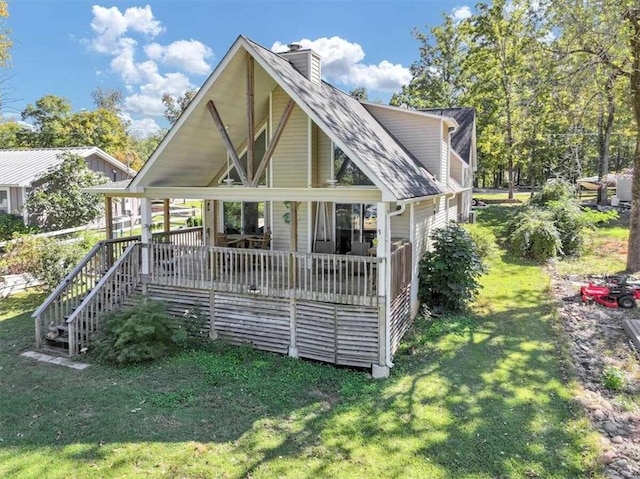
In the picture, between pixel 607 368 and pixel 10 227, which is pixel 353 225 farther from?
pixel 10 227

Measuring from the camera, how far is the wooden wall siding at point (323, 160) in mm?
11922

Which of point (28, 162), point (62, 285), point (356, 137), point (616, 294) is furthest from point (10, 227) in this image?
point (616, 294)

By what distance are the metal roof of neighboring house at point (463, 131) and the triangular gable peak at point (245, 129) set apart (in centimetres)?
1325

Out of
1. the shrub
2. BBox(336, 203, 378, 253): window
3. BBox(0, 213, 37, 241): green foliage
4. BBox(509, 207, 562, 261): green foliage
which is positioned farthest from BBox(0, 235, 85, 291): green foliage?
the shrub

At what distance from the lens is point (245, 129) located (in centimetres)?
1209

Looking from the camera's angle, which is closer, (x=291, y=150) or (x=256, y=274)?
(x=256, y=274)

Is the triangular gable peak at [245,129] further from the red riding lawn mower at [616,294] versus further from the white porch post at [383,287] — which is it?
the red riding lawn mower at [616,294]

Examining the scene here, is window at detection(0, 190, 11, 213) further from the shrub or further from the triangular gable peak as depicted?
the shrub

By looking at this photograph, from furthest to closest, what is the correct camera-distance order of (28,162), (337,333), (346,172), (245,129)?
(28,162) < (245,129) < (346,172) < (337,333)

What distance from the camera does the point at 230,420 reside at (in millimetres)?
7152

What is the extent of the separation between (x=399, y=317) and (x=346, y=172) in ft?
12.7

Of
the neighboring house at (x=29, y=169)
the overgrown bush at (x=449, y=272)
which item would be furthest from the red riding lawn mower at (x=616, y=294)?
the neighboring house at (x=29, y=169)

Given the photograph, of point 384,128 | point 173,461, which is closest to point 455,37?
point 384,128

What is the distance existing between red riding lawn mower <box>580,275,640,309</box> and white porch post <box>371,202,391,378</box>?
24.7 feet
